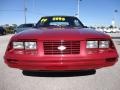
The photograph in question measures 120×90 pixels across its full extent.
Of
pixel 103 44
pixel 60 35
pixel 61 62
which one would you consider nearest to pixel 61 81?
pixel 61 62

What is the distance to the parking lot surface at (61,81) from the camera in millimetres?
5059

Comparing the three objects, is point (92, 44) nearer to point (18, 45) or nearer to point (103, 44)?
point (103, 44)

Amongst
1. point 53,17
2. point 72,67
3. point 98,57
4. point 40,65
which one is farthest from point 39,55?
point 53,17

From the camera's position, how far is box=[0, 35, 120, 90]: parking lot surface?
199 inches

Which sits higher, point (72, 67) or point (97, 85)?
point (72, 67)

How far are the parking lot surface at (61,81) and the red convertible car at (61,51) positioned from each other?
1.03 feet

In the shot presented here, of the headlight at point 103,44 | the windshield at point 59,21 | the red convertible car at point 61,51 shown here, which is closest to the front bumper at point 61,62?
the red convertible car at point 61,51

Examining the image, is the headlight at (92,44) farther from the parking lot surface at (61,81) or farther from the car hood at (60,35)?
the parking lot surface at (61,81)

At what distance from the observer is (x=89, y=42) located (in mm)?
5219

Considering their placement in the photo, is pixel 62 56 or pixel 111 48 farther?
pixel 111 48

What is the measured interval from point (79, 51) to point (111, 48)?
0.68m

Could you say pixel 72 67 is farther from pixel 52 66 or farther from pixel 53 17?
pixel 53 17

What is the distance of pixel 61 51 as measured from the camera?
5.07m

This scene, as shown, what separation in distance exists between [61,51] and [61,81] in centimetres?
73
